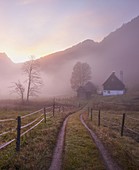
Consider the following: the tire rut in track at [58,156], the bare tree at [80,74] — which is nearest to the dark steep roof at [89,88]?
the bare tree at [80,74]

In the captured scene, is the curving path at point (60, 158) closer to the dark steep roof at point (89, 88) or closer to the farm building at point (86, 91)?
the farm building at point (86, 91)

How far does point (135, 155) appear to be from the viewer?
11.8 metres

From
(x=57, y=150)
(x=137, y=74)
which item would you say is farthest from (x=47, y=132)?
(x=137, y=74)

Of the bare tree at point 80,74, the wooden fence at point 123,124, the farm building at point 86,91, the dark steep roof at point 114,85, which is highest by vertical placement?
the bare tree at point 80,74

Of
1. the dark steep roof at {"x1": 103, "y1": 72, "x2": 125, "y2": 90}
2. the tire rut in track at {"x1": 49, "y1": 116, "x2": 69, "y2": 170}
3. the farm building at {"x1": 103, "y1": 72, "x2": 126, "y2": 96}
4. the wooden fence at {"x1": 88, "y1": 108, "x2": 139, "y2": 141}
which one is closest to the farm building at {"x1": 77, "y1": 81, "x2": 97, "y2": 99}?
the farm building at {"x1": 103, "y1": 72, "x2": 126, "y2": 96}

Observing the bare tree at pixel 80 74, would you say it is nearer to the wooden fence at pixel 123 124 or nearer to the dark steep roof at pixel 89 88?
the dark steep roof at pixel 89 88

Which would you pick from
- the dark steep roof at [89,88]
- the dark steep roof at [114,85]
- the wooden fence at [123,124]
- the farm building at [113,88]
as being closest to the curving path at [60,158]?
the wooden fence at [123,124]

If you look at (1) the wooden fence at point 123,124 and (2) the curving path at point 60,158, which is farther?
(1) the wooden fence at point 123,124

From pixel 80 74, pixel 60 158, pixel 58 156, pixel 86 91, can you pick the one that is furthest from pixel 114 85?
pixel 60 158

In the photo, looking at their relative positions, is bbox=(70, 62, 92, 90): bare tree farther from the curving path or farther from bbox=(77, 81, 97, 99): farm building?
the curving path

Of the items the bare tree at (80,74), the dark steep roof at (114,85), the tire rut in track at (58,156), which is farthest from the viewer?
the bare tree at (80,74)

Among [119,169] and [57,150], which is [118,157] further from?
[57,150]

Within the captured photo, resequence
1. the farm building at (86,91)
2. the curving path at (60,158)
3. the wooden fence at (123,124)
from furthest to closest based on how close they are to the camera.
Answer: the farm building at (86,91) → the wooden fence at (123,124) → the curving path at (60,158)

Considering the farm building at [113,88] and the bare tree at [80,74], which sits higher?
the bare tree at [80,74]
